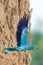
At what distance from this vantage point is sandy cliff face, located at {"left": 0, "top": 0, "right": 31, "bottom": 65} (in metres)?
3.96

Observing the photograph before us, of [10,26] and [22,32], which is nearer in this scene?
[22,32]

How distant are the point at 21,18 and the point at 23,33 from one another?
6.9 inches

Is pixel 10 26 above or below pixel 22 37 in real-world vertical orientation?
above

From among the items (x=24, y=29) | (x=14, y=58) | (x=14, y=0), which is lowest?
(x=14, y=58)

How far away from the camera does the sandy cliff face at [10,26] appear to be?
3961mm

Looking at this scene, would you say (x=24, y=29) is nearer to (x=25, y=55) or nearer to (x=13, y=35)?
(x=13, y=35)

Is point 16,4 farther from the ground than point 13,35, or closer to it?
farther from the ground

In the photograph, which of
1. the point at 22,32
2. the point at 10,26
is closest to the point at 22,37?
the point at 22,32

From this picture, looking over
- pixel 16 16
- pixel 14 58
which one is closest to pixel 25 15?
pixel 16 16

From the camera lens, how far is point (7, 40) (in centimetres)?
405

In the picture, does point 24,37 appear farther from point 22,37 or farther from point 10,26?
point 10,26

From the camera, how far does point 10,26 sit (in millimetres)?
4102

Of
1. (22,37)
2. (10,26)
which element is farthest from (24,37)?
(10,26)

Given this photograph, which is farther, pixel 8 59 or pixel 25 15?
pixel 25 15
